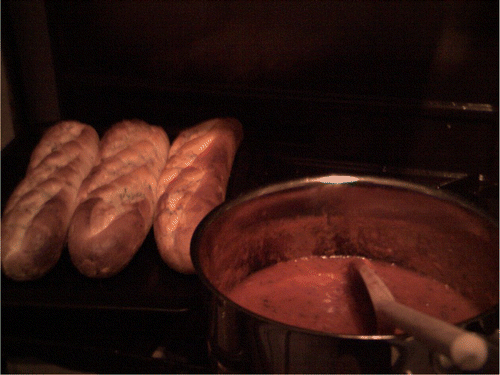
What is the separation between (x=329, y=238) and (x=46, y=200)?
0.54m

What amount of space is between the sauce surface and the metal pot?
0.7 inches

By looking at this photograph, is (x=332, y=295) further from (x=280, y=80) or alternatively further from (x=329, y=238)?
(x=280, y=80)

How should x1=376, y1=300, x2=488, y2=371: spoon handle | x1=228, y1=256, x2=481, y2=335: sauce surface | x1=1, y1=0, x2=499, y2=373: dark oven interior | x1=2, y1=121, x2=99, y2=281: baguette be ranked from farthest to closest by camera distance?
x1=1, y1=0, x2=499, y2=373: dark oven interior → x1=2, y1=121, x2=99, y2=281: baguette → x1=228, y1=256, x2=481, y2=335: sauce surface → x1=376, y1=300, x2=488, y2=371: spoon handle

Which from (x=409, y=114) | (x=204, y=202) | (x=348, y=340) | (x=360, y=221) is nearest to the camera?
(x=348, y=340)

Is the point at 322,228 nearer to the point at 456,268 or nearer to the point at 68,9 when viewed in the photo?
the point at 456,268

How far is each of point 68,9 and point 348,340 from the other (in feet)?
3.34

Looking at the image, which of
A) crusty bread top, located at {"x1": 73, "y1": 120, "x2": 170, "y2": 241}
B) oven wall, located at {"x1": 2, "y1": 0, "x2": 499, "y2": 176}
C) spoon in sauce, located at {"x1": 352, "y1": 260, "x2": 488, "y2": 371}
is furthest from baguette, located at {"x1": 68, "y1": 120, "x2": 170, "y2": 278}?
spoon in sauce, located at {"x1": 352, "y1": 260, "x2": 488, "y2": 371}

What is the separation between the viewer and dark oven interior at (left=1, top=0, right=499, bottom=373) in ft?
3.52

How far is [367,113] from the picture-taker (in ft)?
3.80

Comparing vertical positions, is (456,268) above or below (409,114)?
A: below

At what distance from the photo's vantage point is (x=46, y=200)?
3.29 feet

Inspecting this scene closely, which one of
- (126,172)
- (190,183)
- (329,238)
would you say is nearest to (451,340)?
(329,238)

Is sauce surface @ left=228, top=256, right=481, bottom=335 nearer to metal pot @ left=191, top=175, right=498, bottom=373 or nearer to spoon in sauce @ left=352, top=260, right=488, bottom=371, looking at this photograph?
metal pot @ left=191, top=175, right=498, bottom=373

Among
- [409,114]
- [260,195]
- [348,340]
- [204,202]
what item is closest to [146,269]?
[204,202]
